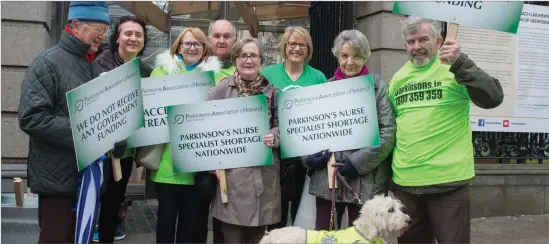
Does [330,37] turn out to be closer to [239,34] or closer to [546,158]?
[239,34]

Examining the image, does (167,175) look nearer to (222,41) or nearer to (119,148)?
(119,148)

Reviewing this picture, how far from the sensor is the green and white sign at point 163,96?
13.3ft

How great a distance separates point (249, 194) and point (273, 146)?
15.6 inches

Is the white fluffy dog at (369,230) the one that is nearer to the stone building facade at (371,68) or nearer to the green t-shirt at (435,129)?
the green t-shirt at (435,129)

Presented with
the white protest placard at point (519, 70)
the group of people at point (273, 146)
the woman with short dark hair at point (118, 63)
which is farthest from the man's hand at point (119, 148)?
the white protest placard at point (519, 70)

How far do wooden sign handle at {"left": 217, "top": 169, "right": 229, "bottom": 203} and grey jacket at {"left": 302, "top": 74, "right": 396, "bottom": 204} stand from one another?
0.64 meters

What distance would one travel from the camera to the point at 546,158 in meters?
8.24

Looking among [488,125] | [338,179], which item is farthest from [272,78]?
[488,125]

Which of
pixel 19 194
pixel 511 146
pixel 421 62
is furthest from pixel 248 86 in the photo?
pixel 511 146

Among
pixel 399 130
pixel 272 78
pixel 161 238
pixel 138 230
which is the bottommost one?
pixel 138 230

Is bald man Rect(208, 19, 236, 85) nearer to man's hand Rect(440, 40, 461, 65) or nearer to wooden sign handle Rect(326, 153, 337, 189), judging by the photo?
wooden sign handle Rect(326, 153, 337, 189)

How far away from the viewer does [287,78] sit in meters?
4.34

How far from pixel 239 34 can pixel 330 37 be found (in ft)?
4.73

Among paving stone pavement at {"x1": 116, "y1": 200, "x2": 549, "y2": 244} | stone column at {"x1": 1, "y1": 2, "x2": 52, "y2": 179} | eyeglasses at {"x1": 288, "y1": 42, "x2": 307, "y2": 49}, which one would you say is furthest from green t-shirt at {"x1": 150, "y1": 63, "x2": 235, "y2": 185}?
stone column at {"x1": 1, "y1": 2, "x2": 52, "y2": 179}
